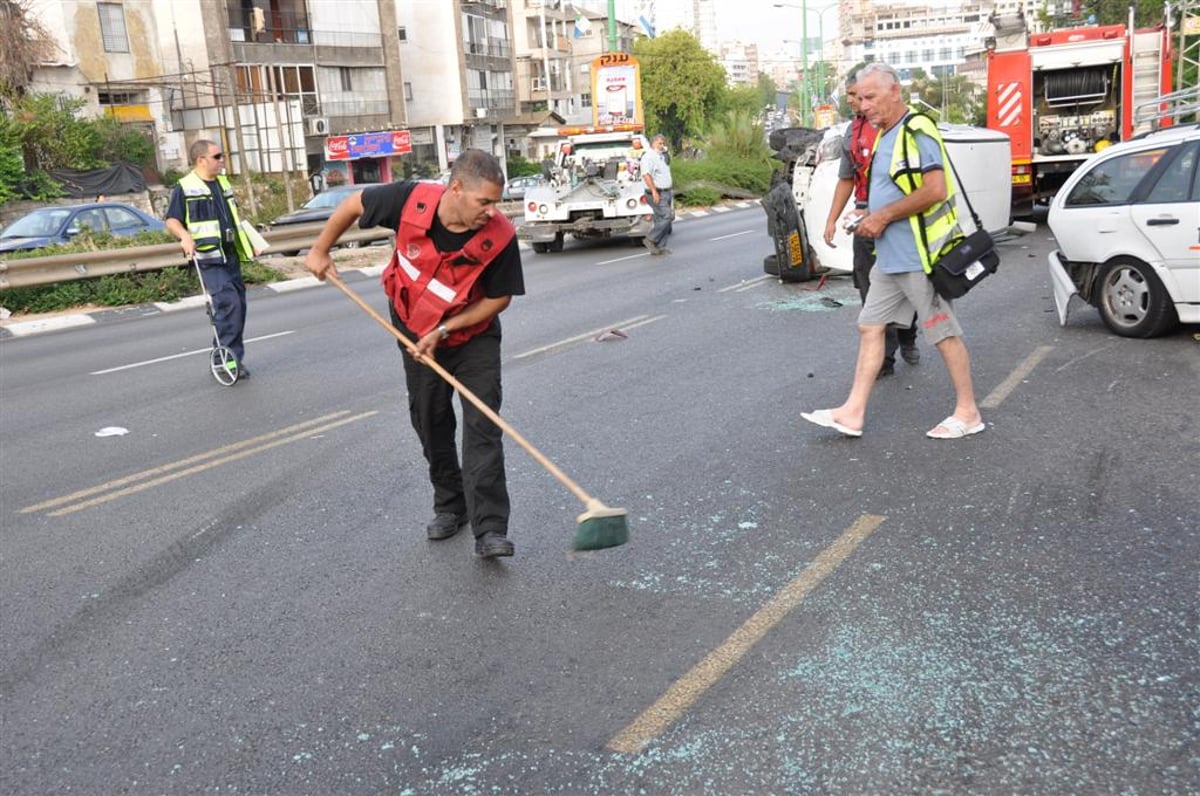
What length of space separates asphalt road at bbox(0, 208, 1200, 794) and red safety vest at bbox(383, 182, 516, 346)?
111 cm

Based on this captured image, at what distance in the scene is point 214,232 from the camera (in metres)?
9.17

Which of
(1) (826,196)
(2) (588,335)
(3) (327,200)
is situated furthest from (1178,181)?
(3) (327,200)

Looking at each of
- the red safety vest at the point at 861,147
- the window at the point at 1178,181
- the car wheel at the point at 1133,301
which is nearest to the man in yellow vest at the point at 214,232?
the red safety vest at the point at 861,147

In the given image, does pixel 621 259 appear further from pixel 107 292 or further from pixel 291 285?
pixel 107 292

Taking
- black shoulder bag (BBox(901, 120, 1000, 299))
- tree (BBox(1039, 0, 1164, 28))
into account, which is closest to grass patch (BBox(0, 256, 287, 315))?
black shoulder bag (BBox(901, 120, 1000, 299))

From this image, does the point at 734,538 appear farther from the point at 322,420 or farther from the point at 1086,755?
the point at 322,420

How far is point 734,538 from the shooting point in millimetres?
5039

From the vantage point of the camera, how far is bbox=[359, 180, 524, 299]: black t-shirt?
15.4 ft

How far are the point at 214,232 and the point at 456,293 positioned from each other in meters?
5.17

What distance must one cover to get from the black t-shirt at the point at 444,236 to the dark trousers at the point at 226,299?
4914 mm

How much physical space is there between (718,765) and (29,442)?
6338mm

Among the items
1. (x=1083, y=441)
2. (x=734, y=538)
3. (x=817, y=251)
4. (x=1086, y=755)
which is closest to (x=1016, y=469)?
(x=1083, y=441)

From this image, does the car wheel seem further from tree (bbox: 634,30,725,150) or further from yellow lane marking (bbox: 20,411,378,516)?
tree (bbox: 634,30,725,150)

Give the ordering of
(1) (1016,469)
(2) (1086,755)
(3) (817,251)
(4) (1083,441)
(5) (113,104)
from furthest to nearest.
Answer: (5) (113,104)
(3) (817,251)
(4) (1083,441)
(1) (1016,469)
(2) (1086,755)
